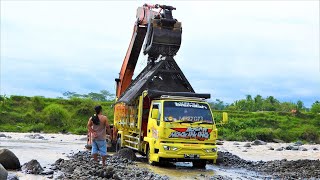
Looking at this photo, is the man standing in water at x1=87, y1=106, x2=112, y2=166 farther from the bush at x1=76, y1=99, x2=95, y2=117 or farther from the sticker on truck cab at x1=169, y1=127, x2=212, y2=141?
the bush at x1=76, y1=99, x2=95, y2=117

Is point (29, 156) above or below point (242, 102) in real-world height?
below

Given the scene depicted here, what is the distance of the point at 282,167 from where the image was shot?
18625 mm

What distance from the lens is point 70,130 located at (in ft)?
155

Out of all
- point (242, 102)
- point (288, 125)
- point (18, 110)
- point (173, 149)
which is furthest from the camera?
point (242, 102)

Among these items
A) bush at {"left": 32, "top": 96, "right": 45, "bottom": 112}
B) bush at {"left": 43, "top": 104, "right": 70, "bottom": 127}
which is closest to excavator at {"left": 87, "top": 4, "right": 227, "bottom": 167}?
bush at {"left": 43, "top": 104, "right": 70, "bottom": 127}

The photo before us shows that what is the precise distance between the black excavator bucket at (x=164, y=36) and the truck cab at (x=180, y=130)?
2.28 metres

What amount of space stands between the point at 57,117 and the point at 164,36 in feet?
102

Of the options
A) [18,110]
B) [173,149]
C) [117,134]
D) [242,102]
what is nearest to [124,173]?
[173,149]

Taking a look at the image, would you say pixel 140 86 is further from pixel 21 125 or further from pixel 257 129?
pixel 257 129

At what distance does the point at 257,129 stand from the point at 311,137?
5.64 m

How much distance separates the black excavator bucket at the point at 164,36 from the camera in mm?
19312

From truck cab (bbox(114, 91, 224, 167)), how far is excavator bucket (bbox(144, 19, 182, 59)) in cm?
228

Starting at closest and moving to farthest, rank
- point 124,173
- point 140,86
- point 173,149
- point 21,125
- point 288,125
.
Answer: point 124,173, point 173,149, point 140,86, point 21,125, point 288,125

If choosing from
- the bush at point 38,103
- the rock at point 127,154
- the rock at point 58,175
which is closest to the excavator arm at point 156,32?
the rock at point 127,154
